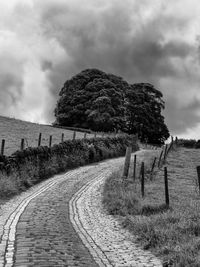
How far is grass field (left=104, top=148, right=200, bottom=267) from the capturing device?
9400mm

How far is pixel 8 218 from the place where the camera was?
14.0 meters

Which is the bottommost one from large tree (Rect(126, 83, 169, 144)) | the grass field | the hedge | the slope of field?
the grass field

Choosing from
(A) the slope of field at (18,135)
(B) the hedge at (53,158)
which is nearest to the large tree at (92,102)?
(A) the slope of field at (18,135)

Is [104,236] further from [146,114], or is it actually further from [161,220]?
[146,114]

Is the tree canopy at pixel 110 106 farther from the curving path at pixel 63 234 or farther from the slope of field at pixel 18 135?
the curving path at pixel 63 234

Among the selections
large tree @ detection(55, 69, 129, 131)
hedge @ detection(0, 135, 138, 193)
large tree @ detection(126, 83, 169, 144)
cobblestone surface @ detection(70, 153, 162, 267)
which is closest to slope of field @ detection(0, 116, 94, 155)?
hedge @ detection(0, 135, 138, 193)

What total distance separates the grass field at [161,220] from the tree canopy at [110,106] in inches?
1559

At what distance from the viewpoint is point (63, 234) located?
11656 millimetres

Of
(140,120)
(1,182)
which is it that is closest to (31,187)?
(1,182)

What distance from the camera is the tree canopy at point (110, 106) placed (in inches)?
2371

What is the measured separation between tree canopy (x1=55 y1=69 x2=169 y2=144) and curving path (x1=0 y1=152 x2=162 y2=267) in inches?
1562

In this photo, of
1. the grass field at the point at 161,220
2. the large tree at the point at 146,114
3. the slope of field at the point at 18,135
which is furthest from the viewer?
the large tree at the point at 146,114

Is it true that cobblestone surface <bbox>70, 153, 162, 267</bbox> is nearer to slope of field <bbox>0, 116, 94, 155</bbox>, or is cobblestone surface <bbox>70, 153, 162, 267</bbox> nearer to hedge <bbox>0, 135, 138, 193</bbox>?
hedge <bbox>0, 135, 138, 193</bbox>

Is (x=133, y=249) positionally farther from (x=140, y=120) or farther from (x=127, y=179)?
(x=140, y=120)
